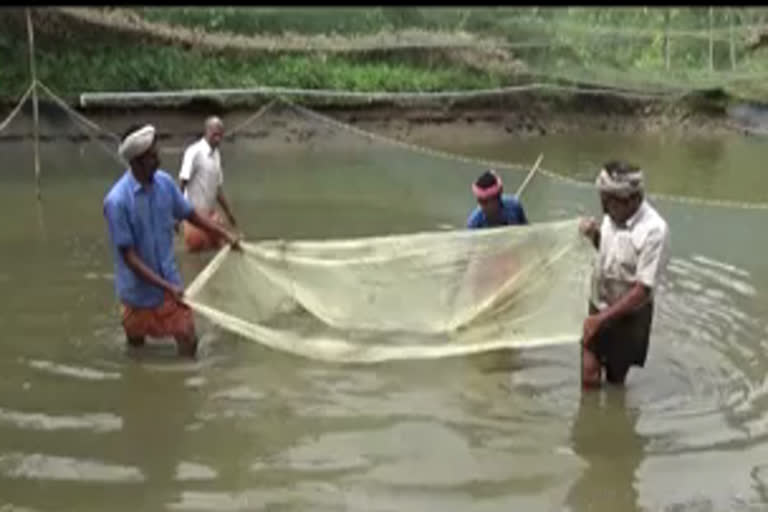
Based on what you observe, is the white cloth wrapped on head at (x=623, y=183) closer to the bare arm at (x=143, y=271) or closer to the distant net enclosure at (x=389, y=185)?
the distant net enclosure at (x=389, y=185)

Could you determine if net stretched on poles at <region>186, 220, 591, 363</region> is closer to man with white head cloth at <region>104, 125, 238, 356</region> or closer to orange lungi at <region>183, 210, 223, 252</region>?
man with white head cloth at <region>104, 125, 238, 356</region>

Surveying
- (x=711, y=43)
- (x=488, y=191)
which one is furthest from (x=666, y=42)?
(x=488, y=191)

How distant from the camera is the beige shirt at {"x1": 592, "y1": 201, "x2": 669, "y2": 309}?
5402 mm

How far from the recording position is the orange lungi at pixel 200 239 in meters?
9.32

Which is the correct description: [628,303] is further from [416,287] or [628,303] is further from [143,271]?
[143,271]

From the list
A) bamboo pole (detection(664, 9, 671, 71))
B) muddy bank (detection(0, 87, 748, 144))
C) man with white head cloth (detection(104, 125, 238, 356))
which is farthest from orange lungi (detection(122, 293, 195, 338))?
bamboo pole (detection(664, 9, 671, 71))

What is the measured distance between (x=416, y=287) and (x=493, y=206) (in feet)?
2.17

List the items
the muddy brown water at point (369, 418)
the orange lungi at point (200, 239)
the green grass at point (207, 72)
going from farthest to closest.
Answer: the green grass at point (207, 72)
the orange lungi at point (200, 239)
the muddy brown water at point (369, 418)

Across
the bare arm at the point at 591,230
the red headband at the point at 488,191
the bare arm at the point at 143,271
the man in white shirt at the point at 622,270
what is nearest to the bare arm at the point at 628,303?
the man in white shirt at the point at 622,270

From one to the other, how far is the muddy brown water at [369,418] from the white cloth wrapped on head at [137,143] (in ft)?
4.68

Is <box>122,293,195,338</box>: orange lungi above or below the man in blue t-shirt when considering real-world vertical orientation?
below

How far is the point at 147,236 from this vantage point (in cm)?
616

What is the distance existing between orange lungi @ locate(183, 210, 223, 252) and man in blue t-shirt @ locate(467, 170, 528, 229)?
10.7ft

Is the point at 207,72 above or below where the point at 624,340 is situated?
above
